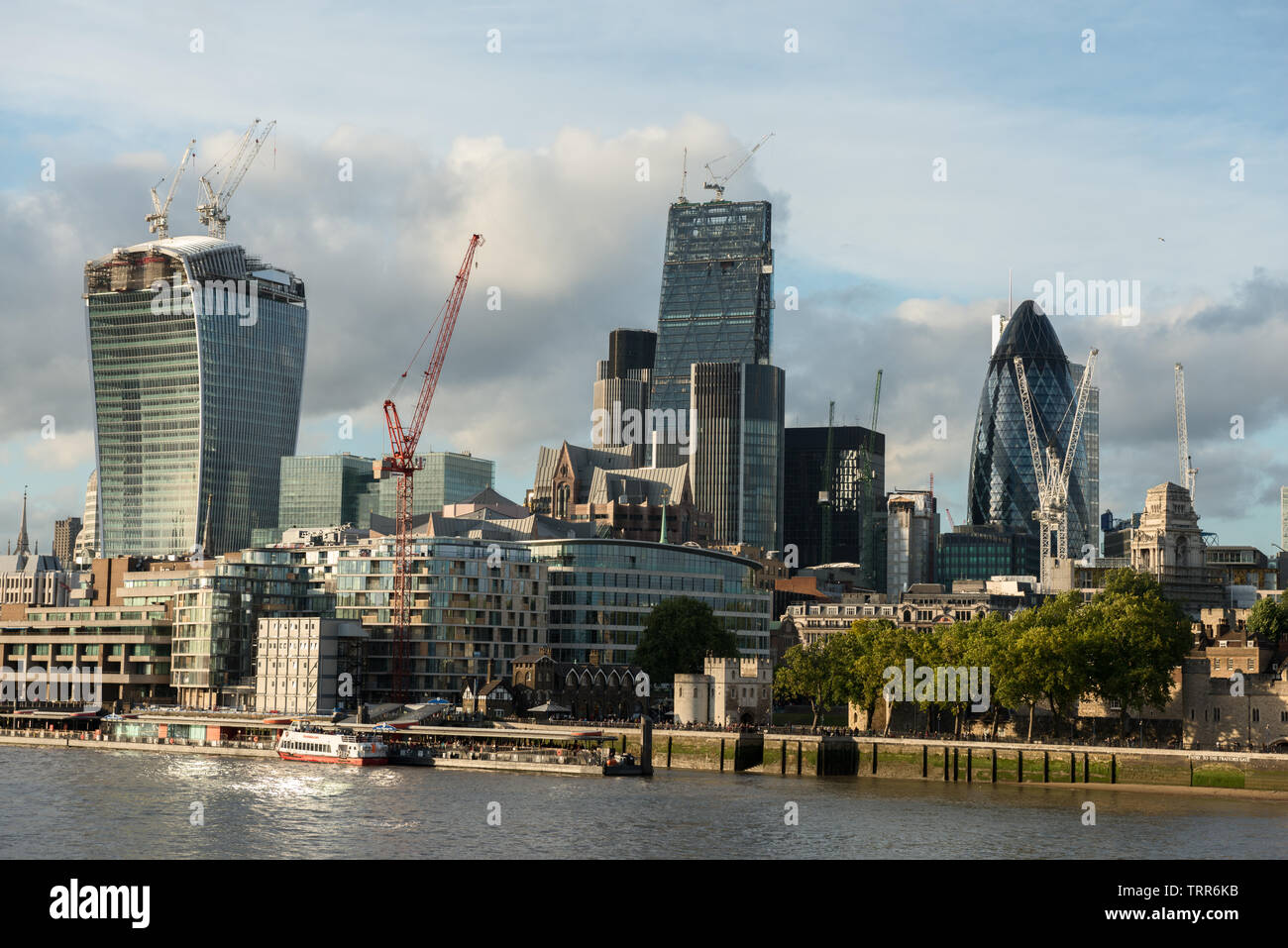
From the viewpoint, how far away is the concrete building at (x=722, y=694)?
15775 centimetres

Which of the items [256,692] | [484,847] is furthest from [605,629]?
[484,847]

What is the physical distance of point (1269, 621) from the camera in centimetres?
18450

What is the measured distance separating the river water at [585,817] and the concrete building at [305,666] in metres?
48.7

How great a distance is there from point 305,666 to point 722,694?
161 feet

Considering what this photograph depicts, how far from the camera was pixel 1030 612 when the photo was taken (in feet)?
509

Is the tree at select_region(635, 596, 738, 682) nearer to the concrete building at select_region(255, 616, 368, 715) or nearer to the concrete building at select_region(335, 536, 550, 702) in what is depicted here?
the concrete building at select_region(335, 536, 550, 702)

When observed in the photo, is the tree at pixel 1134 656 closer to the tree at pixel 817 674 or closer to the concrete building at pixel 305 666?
the tree at pixel 817 674

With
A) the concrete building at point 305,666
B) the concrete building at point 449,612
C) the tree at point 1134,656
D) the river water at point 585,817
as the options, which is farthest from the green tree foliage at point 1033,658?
the concrete building at point 305,666

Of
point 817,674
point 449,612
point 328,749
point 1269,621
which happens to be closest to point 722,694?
point 817,674

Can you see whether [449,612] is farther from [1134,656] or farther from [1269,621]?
[1269,621]

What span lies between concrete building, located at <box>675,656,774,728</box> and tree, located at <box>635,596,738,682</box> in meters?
17.8
